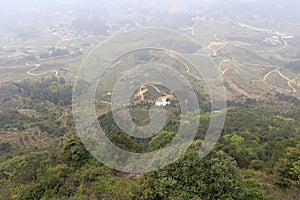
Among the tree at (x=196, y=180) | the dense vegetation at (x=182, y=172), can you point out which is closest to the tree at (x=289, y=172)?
the dense vegetation at (x=182, y=172)

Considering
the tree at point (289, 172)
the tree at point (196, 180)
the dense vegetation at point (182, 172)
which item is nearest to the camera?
the tree at point (196, 180)

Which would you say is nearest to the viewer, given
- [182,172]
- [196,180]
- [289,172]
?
[196,180]

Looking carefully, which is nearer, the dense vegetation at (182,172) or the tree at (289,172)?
the dense vegetation at (182,172)

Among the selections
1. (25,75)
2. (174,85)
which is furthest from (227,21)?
(174,85)

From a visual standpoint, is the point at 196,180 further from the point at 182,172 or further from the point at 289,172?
the point at 289,172

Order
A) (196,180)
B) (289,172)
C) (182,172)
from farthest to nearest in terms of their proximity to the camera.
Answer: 1. (289,172)
2. (182,172)
3. (196,180)

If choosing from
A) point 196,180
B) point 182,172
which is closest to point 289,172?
point 196,180

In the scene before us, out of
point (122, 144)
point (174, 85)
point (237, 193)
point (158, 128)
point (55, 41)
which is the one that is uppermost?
point (237, 193)

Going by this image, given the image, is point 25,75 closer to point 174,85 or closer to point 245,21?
point 174,85

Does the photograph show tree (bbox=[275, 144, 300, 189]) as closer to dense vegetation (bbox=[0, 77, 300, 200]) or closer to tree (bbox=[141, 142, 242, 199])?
dense vegetation (bbox=[0, 77, 300, 200])

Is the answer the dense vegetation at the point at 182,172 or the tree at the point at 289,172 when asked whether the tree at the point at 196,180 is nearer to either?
the dense vegetation at the point at 182,172

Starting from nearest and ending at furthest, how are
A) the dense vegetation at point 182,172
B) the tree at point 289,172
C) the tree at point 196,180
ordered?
the tree at point 196,180
the dense vegetation at point 182,172
the tree at point 289,172
